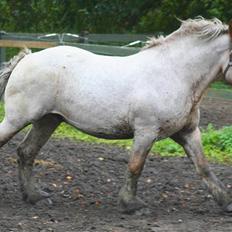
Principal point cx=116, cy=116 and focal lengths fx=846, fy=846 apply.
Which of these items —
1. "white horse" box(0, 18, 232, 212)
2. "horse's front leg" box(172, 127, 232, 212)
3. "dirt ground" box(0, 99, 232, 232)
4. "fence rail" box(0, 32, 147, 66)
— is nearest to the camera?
"dirt ground" box(0, 99, 232, 232)

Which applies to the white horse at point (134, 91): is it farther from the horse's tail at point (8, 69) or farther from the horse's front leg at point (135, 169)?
the horse's tail at point (8, 69)

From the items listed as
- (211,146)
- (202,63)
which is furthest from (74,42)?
A: (202,63)

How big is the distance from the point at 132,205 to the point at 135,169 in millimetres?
319

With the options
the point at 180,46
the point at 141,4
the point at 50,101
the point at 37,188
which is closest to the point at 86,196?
the point at 37,188

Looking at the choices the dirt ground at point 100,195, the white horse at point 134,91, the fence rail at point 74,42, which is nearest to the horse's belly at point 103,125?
the white horse at point 134,91

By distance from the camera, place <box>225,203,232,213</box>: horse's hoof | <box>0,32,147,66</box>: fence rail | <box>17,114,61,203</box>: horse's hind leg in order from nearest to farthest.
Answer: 1. <box>225,203,232,213</box>: horse's hoof
2. <box>17,114,61,203</box>: horse's hind leg
3. <box>0,32,147,66</box>: fence rail

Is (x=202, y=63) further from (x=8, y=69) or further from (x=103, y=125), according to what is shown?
(x=8, y=69)

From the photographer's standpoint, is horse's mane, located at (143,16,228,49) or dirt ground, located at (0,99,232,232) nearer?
dirt ground, located at (0,99,232,232)

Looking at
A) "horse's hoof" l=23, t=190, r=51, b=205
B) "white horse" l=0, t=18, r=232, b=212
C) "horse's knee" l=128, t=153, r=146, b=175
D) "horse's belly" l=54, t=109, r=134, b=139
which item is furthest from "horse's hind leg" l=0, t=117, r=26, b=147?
"horse's knee" l=128, t=153, r=146, b=175

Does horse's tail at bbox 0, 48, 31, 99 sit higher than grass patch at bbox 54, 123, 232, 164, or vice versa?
horse's tail at bbox 0, 48, 31, 99

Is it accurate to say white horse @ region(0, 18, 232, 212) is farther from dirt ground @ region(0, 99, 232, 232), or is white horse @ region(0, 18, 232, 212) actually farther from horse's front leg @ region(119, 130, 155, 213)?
dirt ground @ region(0, 99, 232, 232)

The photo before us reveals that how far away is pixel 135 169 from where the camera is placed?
7.52 metres

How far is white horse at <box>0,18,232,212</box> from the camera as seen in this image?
7434mm

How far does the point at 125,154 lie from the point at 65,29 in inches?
642
